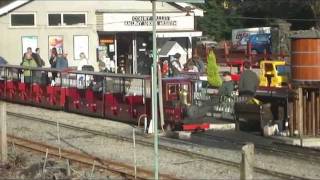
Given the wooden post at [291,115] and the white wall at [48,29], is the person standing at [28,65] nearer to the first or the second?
the white wall at [48,29]

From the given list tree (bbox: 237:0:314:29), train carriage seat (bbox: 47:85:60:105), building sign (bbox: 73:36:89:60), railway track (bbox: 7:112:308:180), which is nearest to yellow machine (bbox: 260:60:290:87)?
train carriage seat (bbox: 47:85:60:105)

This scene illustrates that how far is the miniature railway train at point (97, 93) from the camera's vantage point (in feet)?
60.1

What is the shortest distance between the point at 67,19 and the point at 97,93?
1408 centimetres

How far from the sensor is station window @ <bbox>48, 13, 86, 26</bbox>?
3434cm

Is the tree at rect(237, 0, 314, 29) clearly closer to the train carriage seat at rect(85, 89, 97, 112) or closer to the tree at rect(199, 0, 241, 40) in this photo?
the tree at rect(199, 0, 241, 40)

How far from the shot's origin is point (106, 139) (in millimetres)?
16578

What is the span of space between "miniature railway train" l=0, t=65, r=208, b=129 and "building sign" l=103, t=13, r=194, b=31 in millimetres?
9918

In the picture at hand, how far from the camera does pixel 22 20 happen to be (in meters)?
33.7

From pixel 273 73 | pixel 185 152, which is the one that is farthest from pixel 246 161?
pixel 273 73

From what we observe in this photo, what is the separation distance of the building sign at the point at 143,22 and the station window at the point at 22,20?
3532mm

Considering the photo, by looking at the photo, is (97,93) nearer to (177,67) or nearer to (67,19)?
(177,67)

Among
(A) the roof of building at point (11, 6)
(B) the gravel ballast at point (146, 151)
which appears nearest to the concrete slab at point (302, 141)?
(B) the gravel ballast at point (146, 151)

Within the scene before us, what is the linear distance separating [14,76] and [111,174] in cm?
1444

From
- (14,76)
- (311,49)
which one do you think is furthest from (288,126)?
(14,76)
